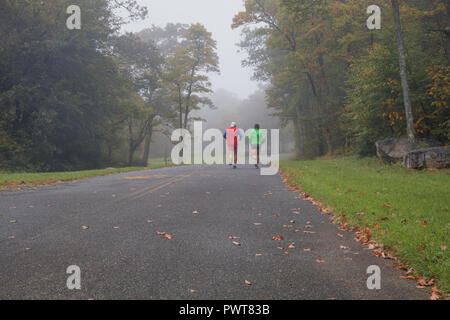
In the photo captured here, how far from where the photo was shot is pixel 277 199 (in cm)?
908

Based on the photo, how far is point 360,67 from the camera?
67.4 ft

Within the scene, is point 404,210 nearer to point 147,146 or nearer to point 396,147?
point 396,147

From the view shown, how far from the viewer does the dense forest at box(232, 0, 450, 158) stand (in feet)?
55.9

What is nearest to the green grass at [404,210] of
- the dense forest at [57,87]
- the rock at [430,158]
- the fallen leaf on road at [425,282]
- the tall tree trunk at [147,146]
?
the fallen leaf on road at [425,282]

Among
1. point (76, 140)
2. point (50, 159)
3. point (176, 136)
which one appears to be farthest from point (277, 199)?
point (176, 136)

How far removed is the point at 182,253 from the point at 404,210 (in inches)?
179

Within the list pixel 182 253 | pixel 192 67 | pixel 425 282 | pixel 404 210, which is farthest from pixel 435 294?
pixel 192 67

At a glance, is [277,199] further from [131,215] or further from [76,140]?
[76,140]

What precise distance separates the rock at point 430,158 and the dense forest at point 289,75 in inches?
93.9

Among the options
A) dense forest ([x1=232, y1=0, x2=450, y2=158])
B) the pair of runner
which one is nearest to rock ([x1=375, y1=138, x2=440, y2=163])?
dense forest ([x1=232, y1=0, x2=450, y2=158])

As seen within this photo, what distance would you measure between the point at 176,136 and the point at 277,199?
1336 inches

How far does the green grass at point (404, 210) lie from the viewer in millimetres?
4309

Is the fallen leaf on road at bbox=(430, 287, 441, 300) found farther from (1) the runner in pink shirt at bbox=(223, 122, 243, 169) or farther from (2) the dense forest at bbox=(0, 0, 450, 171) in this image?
(1) the runner in pink shirt at bbox=(223, 122, 243, 169)

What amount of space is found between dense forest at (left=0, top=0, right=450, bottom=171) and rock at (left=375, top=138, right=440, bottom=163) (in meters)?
0.65
